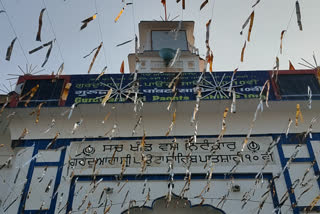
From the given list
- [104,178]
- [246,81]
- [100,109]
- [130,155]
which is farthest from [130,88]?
[246,81]

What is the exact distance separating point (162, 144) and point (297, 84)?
2.94 metres

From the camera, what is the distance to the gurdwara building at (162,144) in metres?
6.19

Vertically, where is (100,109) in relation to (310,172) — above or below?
above

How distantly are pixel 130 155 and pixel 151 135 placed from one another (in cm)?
56

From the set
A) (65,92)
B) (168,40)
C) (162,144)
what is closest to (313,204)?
(162,144)

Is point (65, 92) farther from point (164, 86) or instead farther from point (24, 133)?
point (164, 86)

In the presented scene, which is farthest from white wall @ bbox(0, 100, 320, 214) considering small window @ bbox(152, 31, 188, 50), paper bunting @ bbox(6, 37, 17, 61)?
small window @ bbox(152, 31, 188, 50)

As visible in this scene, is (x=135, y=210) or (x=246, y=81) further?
(x=246, y=81)

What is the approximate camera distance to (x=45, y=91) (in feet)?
24.1

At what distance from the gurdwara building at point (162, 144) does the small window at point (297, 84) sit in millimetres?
21

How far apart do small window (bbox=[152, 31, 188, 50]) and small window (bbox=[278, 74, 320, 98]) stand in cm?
342

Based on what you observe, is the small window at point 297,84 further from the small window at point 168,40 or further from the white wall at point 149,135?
the small window at point 168,40

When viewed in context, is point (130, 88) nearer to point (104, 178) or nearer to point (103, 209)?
point (104, 178)

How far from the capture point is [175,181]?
638cm
